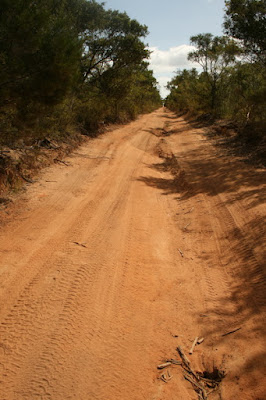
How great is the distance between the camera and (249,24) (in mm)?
12312

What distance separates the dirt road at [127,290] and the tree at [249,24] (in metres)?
7.04

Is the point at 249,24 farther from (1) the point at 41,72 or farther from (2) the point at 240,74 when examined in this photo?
(1) the point at 41,72

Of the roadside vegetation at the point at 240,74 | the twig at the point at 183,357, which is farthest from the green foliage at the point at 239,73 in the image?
the twig at the point at 183,357

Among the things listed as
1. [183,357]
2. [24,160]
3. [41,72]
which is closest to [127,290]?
[183,357]

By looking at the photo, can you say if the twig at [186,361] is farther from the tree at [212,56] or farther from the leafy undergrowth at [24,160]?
the tree at [212,56]

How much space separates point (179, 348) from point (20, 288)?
2.30 m

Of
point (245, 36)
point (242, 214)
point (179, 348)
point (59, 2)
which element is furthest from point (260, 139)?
point (179, 348)

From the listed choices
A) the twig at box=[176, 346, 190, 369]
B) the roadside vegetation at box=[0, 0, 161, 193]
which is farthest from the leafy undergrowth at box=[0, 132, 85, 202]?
the twig at box=[176, 346, 190, 369]

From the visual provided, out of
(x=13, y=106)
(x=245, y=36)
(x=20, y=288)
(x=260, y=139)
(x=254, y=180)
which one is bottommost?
(x=20, y=288)

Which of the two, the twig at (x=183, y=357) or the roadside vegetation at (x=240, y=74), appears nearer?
the twig at (x=183, y=357)

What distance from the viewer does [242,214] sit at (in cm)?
680

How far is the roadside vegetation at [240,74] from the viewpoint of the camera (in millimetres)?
12234

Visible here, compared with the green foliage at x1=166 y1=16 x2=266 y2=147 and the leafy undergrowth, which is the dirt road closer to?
the leafy undergrowth

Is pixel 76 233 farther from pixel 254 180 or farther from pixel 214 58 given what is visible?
pixel 214 58
